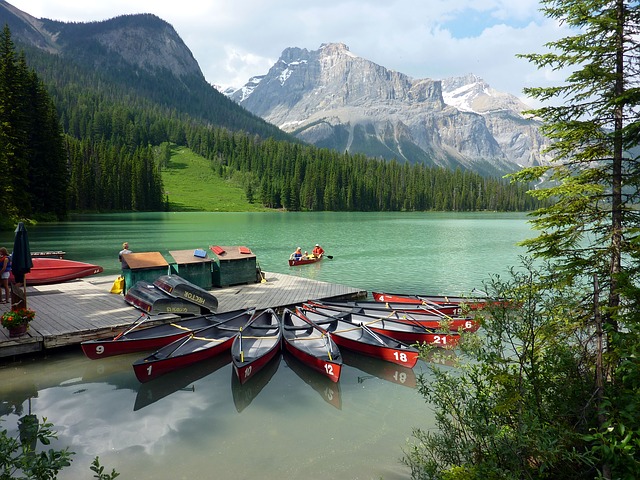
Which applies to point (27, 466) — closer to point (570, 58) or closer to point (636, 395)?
point (636, 395)

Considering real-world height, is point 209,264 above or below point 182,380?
above

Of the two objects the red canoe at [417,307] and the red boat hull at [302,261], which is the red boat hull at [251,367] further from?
the red boat hull at [302,261]

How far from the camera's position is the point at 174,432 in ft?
32.6

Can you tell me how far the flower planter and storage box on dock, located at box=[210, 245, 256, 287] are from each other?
33.8ft

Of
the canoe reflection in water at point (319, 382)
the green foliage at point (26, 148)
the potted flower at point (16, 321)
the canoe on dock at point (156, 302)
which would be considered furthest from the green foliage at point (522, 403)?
the green foliage at point (26, 148)

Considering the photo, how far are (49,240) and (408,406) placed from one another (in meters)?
48.2

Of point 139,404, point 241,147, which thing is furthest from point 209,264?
point 241,147

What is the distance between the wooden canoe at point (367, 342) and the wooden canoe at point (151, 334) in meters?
3.22

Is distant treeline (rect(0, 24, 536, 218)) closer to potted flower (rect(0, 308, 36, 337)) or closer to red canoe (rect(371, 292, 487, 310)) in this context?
potted flower (rect(0, 308, 36, 337))

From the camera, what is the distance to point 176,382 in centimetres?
1282

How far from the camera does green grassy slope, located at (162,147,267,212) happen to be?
14738 cm

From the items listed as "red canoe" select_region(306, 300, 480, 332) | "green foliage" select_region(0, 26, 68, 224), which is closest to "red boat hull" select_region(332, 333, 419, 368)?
"red canoe" select_region(306, 300, 480, 332)

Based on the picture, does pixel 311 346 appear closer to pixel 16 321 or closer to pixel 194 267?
pixel 194 267

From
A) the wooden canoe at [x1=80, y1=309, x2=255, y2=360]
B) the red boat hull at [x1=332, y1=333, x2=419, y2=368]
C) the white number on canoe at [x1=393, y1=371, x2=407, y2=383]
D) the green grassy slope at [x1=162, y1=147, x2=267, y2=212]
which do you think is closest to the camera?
the wooden canoe at [x1=80, y1=309, x2=255, y2=360]
